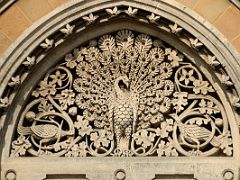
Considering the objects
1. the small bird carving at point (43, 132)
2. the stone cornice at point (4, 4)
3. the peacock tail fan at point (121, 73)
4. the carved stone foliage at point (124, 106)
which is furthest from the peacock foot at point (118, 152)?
the stone cornice at point (4, 4)

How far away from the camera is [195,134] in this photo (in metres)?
13.8

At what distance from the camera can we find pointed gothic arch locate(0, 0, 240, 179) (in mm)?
13750

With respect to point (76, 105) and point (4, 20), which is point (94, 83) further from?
point (4, 20)

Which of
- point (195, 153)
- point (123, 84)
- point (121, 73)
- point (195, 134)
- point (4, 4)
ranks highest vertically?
point (4, 4)

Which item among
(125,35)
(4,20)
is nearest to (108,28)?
(125,35)

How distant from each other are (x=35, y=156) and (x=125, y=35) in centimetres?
164

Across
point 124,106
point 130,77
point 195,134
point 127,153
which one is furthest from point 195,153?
point 130,77

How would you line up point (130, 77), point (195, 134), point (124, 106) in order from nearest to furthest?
point (195, 134) → point (124, 106) → point (130, 77)

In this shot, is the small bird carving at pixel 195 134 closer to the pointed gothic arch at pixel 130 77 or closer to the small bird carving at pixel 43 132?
the pointed gothic arch at pixel 130 77

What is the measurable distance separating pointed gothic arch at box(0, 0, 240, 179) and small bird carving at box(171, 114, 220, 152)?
0.03 ft

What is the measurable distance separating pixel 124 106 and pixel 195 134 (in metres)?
0.82

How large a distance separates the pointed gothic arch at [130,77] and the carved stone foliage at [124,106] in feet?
0.04

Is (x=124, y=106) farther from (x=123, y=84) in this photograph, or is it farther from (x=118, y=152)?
(x=118, y=152)

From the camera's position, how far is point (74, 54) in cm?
1414
